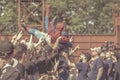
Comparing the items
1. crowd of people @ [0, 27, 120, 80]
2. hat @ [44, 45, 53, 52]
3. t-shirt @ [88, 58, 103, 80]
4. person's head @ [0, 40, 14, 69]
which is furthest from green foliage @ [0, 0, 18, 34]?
person's head @ [0, 40, 14, 69]

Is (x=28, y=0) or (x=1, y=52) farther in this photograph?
(x=28, y=0)

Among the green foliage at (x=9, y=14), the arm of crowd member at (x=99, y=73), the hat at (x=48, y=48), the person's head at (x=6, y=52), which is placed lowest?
the green foliage at (x=9, y=14)

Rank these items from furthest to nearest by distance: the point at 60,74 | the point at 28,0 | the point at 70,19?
the point at 70,19, the point at 28,0, the point at 60,74

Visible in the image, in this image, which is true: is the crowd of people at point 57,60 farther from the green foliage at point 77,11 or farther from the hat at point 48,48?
the green foliage at point 77,11

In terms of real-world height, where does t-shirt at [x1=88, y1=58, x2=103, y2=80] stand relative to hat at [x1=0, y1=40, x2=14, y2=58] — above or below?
below

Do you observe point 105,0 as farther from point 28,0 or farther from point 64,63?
point 64,63

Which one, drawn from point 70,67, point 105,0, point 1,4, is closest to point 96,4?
point 105,0

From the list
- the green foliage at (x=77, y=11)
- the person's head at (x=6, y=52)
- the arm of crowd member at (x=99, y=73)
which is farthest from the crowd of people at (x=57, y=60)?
the green foliage at (x=77, y=11)

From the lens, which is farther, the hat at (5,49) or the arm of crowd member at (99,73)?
the arm of crowd member at (99,73)

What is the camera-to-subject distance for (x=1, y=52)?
6.27 meters

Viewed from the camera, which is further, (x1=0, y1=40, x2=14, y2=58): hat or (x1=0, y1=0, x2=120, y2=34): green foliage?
(x1=0, y1=0, x2=120, y2=34): green foliage

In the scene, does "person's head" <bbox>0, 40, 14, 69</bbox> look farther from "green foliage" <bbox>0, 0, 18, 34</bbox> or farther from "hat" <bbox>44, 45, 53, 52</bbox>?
"green foliage" <bbox>0, 0, 18, 34</bbox>

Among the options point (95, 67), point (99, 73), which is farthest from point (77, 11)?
point (99, 73)

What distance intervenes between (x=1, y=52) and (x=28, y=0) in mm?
20272
